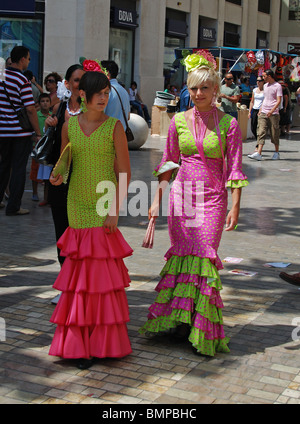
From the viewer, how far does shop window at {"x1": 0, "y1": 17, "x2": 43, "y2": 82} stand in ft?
88.0

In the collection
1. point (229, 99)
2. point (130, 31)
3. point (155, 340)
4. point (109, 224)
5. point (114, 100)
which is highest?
point (130, 31)

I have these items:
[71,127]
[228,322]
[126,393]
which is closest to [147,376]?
[126,393]

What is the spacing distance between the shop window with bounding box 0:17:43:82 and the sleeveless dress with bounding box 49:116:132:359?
23286 mm

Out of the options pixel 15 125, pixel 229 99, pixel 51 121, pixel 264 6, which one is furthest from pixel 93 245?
pixel 264 6

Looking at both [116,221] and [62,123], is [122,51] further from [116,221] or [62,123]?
[116,221]

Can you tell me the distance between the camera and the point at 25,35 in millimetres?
26922

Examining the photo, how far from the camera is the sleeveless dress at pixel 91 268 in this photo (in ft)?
14.6

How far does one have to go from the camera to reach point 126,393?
13.4 feet

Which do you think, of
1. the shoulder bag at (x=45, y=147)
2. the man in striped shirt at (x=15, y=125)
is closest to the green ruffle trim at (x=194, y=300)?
the shoulder bag at (x=45, y=147)

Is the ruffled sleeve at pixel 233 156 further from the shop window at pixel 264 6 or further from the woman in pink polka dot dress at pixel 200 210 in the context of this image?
the shop window at pixel 264 6

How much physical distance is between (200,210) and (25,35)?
23.7m

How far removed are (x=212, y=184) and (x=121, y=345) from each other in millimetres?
1227

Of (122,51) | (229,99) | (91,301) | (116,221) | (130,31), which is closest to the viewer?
(91,301)

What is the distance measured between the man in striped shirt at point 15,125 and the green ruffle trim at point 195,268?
4790 mm
